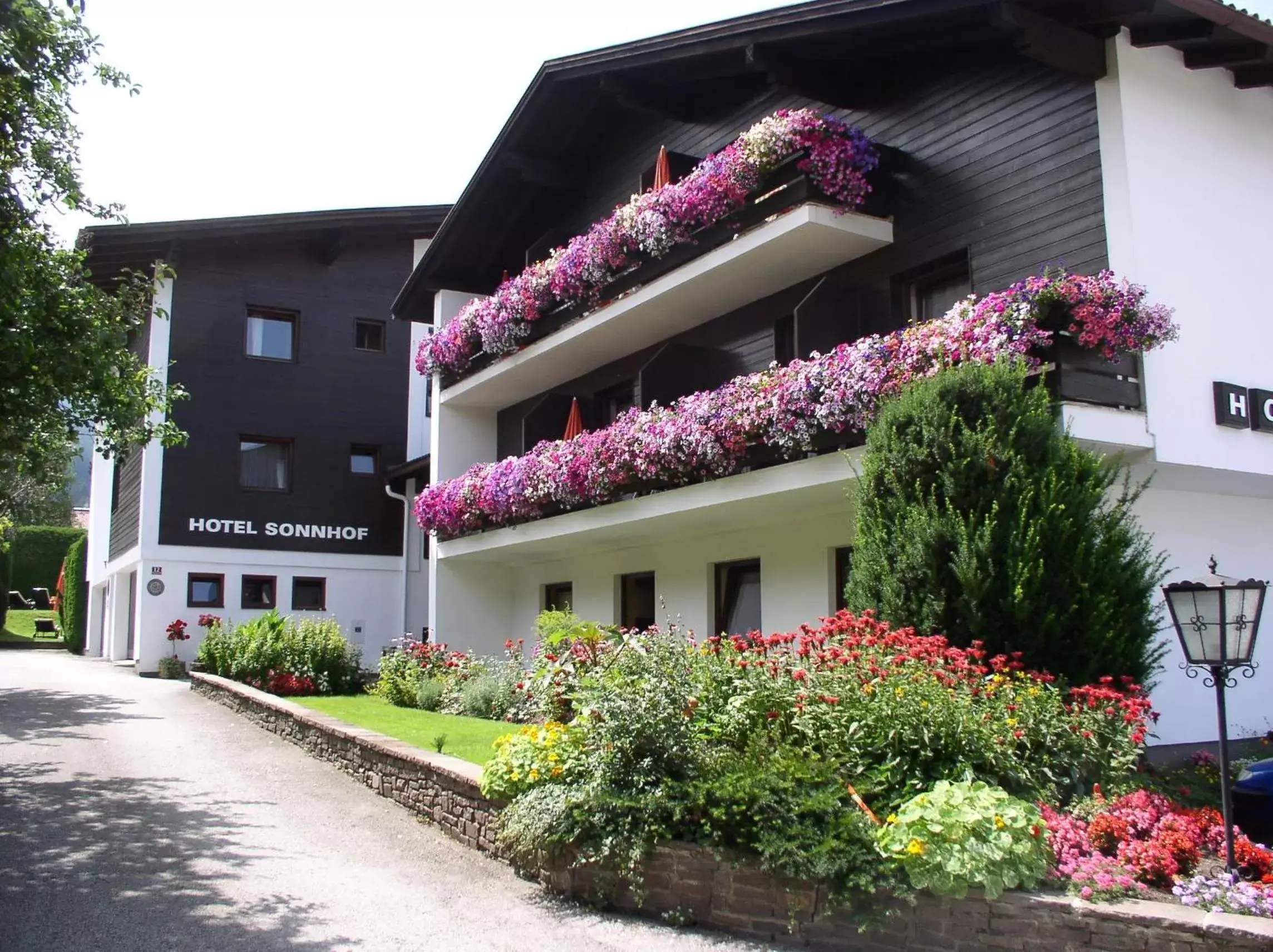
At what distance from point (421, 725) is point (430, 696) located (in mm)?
2886

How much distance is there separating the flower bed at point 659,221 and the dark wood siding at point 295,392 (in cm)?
799

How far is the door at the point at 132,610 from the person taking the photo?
27.9m

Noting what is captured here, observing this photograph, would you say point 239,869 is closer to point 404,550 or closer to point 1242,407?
point 1242,407

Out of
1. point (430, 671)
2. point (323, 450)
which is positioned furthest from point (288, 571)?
point (430, 671)

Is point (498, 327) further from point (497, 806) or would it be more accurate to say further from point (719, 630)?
point (497, 806)

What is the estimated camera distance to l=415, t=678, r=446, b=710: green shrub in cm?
1633

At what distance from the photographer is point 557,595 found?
19859mm

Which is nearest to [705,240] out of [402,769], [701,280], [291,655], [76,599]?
[701,280]

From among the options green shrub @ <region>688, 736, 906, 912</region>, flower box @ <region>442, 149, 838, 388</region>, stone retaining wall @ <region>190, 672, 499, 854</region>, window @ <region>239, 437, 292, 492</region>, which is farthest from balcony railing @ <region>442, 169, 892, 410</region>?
window @ <region>239, 437, 292, 492</region>

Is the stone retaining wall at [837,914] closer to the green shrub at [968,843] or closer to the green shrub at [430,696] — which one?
the green shrub at [968,843]

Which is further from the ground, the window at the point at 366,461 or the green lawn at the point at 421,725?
the window at the point at 366,461

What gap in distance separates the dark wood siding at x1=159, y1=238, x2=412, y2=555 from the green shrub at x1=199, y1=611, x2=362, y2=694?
5516 mm

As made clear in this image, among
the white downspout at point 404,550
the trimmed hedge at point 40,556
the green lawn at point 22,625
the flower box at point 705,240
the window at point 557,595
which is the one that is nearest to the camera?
A: the flower box at point 705,240

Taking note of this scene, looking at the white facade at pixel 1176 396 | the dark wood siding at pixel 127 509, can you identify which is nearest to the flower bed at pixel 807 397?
the white facade at pixel 1176 396
